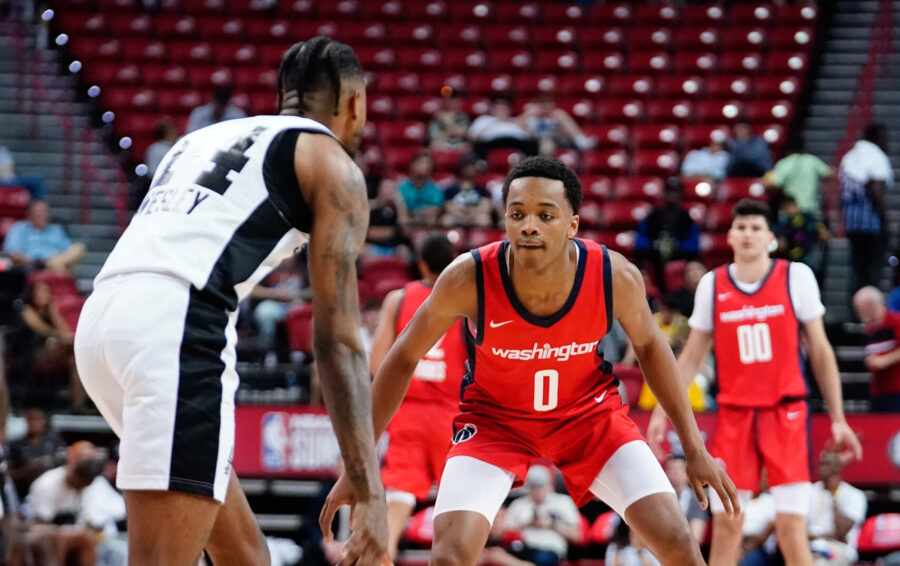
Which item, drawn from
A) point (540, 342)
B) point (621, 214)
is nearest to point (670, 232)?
point (621, 214)

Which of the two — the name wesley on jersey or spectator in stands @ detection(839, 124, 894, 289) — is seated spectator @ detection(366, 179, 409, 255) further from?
the name wesley on jersey

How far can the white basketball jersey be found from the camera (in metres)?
3.07

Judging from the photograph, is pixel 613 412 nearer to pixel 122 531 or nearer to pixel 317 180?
pixel 317 180

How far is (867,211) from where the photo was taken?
12.2 meters

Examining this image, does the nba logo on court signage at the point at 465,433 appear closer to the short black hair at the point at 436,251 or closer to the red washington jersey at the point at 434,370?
the red washington jersey at the point at 434,370

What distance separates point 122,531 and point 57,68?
30.4 feet

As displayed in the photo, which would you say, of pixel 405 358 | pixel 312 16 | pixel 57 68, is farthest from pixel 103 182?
pixel 405 358

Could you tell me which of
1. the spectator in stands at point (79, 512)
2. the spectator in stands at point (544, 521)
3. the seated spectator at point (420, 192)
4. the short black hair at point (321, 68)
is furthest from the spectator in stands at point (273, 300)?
the short black hair at point (321, 68)

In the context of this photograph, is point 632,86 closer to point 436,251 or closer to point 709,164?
point 709,164

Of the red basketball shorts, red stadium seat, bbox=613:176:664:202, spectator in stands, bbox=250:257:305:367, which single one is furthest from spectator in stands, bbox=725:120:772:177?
the red basketball shorts

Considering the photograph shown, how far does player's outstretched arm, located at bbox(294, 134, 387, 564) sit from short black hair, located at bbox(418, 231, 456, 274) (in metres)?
3.79

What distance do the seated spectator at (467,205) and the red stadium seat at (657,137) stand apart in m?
3.72

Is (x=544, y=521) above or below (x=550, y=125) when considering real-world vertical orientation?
below

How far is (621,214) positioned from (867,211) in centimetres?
297
